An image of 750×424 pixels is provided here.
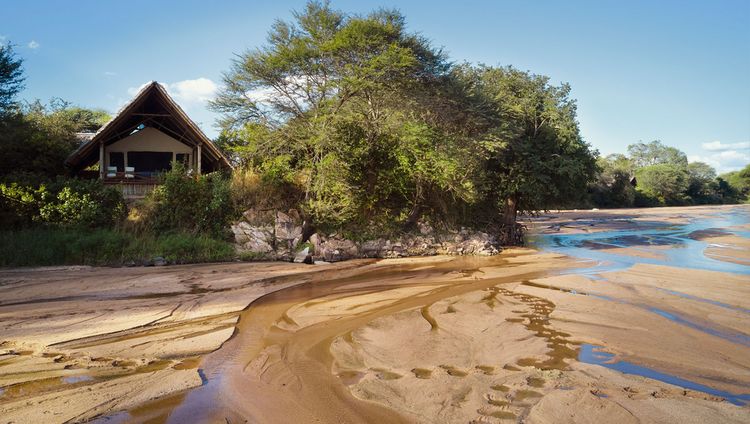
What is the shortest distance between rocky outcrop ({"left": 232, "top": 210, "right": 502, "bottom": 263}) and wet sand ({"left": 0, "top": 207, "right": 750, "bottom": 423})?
342 cm

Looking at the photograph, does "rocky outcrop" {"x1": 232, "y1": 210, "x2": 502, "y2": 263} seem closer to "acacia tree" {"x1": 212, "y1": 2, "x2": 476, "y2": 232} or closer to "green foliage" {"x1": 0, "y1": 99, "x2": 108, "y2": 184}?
"acacia tree" {"x1": 212, "y1": 2, "x2": 476, "y2": 232}

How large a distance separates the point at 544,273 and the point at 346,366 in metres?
8.90

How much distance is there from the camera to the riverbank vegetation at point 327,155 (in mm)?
13180

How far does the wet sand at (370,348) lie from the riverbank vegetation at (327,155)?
3.12m

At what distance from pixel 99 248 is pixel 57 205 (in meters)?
2.51

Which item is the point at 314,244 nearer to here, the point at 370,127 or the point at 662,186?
the point at 370,127

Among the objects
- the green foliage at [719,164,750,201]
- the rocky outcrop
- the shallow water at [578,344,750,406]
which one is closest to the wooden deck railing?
the rocky outcrop

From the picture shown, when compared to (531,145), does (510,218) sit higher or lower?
lower

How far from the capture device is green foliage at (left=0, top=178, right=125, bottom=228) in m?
12.8

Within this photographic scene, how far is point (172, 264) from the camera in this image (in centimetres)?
1284

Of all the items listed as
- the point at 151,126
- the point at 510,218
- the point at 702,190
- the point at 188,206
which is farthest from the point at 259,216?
the point at 702,190

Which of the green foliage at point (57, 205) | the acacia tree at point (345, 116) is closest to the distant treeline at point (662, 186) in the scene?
the acacia tree at point (345, 116)

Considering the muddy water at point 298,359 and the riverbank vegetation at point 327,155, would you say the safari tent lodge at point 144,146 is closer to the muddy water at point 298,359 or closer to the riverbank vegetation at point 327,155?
the riverbank vegetation at point 327,155

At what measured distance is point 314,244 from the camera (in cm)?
1534
